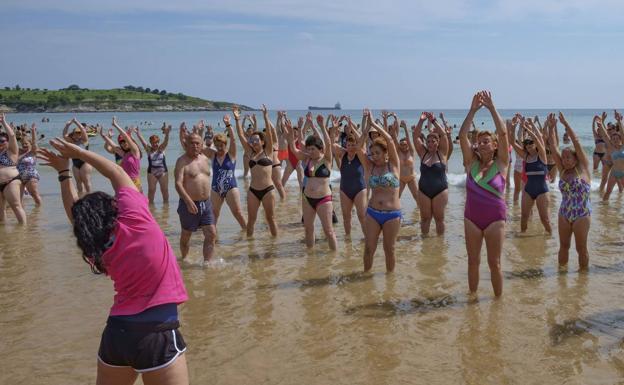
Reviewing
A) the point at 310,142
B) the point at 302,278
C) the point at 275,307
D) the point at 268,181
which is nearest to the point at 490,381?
the point at 275,307

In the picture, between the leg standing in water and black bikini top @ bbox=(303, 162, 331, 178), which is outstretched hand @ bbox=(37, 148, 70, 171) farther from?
the leg standing in water

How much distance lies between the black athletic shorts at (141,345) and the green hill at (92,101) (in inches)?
5394

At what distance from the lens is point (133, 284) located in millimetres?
3186

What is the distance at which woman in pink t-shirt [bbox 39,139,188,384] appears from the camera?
3.10 m

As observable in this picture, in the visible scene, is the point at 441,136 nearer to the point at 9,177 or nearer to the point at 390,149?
the point at 390,149

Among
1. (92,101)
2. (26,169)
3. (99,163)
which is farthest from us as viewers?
(92,101)

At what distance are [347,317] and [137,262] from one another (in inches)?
144

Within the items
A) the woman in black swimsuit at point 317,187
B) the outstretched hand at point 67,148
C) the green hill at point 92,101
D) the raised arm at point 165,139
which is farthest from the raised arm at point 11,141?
the green hill at point 92,101

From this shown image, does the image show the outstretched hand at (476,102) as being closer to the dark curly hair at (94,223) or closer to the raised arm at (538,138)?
the raised arm at (538,138)

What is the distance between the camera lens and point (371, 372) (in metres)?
5.07

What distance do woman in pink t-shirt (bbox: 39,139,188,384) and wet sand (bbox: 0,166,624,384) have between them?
1.84 metres

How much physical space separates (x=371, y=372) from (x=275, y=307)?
1979 millimetres

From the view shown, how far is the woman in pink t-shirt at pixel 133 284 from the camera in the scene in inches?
122

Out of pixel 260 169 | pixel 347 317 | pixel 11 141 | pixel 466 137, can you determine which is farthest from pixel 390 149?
pixel 11 141
